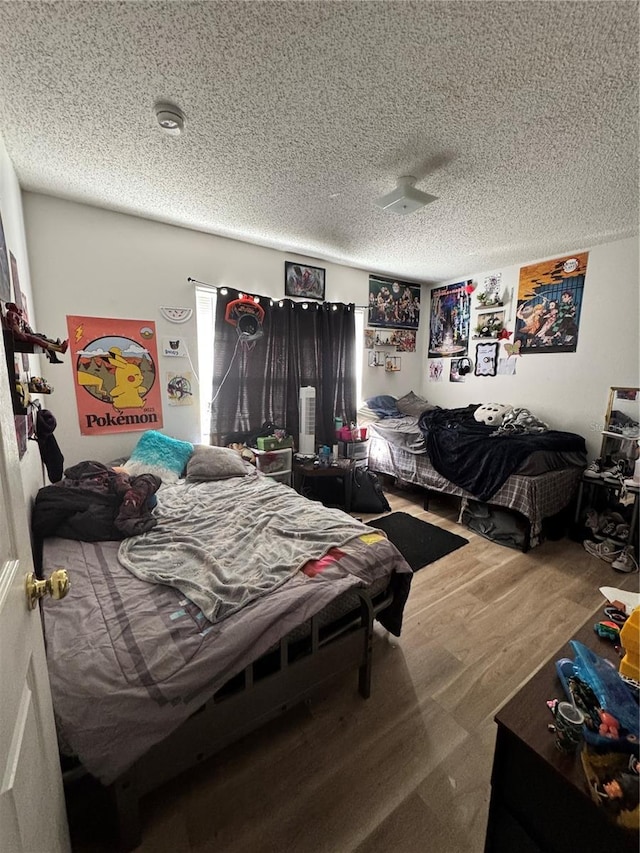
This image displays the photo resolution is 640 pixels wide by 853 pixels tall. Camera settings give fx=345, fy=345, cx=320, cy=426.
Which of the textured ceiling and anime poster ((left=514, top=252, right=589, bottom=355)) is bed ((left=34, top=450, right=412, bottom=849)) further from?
anime poster ((left=514, top=252, right=589, bottom=355))

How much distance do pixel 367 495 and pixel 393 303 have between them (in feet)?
7.58

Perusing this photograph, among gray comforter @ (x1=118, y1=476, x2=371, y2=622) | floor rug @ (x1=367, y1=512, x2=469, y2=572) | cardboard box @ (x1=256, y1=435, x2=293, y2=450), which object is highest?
cardboard box @ (x1=256, y1=435, x2=293, y2=450)

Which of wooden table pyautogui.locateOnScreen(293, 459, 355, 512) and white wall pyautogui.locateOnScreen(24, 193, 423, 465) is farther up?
white wall pyautogui.locateOnScreen(24, 193, 423, 465)

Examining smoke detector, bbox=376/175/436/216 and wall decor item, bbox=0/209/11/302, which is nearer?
wall decor item, bbox=0/209/11/302

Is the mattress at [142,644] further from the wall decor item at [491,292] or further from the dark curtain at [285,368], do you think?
the wall decor item at [491,292]

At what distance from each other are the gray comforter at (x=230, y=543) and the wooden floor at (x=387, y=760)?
1.90ft

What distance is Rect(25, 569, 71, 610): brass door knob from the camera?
0.72 metres

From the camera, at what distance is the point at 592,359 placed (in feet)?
9.85

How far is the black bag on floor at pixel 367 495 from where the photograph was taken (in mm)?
3262

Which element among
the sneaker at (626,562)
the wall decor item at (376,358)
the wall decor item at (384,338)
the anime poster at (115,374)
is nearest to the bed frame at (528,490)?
the sneaker at (626,562)

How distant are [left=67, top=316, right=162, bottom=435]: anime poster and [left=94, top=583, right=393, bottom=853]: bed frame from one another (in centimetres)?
216

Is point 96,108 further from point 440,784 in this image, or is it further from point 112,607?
point 440,784

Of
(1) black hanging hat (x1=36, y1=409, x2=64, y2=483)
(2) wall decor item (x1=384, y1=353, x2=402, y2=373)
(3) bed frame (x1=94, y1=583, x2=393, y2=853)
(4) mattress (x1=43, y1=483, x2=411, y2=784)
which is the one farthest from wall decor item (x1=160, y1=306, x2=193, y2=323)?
(3) bed frame (x1=94, y1=583, x2=393, y2=853)

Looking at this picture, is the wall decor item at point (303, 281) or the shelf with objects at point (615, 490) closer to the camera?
the shelf with objects at point (615, 490)
